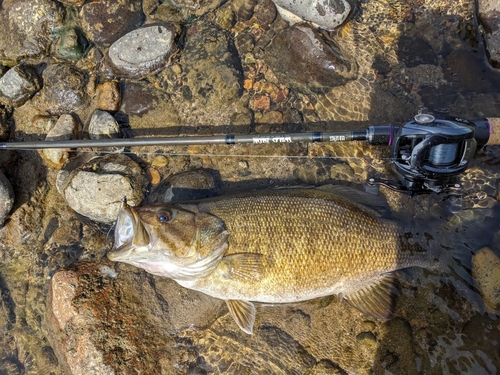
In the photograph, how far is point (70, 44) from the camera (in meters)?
4.83

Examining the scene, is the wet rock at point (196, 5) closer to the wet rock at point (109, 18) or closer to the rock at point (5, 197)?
the wet rock at point (109, 18)

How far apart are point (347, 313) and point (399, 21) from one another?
3.81 meters

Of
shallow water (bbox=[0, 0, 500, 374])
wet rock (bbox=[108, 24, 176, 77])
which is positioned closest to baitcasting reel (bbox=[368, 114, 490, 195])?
shallow water (bbox=[0, 0, 500, 374])

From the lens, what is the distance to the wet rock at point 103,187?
13.9ft

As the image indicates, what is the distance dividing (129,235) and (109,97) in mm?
2291

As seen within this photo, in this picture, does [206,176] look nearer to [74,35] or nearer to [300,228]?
[300,228]

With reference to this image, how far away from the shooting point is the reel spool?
3275 mm

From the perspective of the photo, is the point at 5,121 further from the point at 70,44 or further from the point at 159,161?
the point at 159,161

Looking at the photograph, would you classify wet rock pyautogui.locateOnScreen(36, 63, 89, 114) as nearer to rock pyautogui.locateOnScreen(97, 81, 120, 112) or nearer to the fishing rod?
rock pyautogui.locateOnScreen(97, 81, 120, 112)

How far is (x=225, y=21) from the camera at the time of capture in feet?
15.9

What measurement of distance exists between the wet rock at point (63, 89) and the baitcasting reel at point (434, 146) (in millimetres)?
3800

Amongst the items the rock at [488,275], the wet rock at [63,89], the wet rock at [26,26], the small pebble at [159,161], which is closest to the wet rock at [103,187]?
the small pebble at [159,161]

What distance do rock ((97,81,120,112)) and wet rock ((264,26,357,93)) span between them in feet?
6.70

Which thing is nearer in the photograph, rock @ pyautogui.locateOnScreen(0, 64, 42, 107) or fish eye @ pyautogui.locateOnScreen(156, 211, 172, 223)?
fish eye @ pyautogui.locateOnScreen(156, 211, 172, 223)
